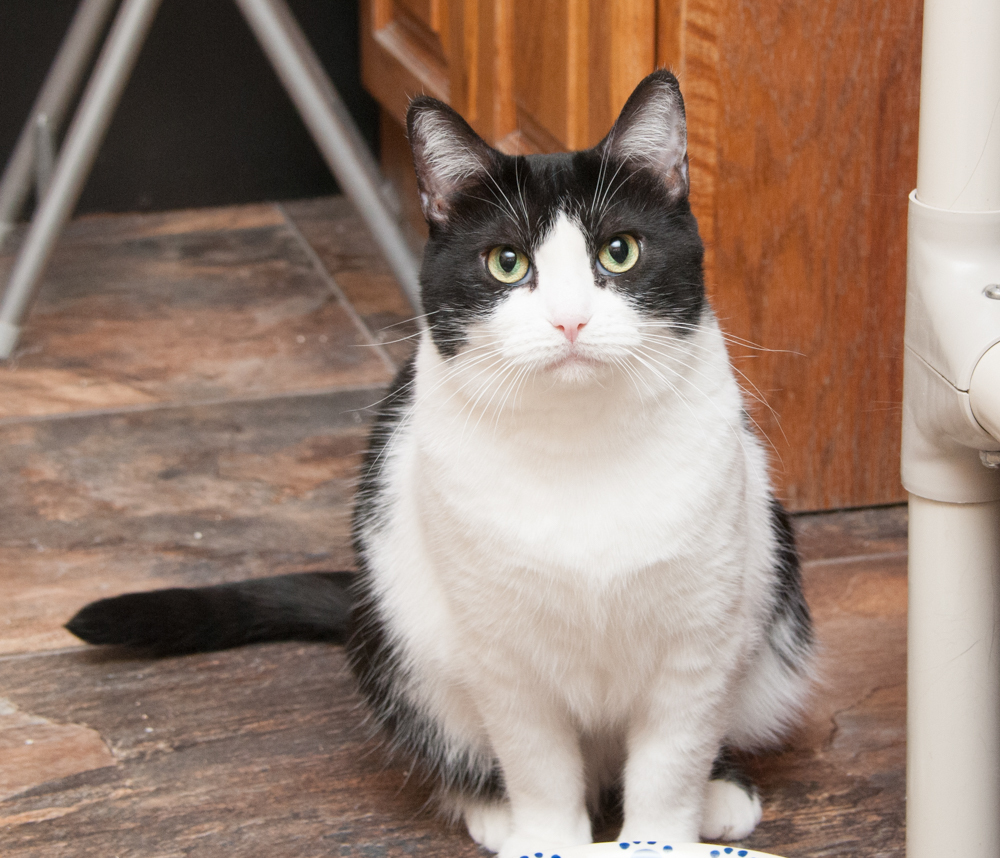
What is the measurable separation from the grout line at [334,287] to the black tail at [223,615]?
26.9 inches

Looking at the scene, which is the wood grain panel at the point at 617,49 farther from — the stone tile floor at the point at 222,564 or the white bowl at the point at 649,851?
the white bowl at the point at 649,851

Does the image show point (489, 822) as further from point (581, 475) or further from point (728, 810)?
point (581, 475)

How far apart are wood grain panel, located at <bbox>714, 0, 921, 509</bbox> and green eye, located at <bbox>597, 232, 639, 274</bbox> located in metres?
0.57

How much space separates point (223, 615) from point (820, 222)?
0.87 meters

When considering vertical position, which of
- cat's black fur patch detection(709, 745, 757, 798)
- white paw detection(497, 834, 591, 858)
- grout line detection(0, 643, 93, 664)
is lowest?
grout line detection(0, 643, 93, 664)

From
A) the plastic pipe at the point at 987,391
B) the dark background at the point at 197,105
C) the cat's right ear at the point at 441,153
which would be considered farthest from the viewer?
the dark background at the point at 197,105

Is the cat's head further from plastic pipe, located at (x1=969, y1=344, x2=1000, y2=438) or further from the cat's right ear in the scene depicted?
plastic pipe, located at (x1=969, y1=344, x2=1000, y2=438)

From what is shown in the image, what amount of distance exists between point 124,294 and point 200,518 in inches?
34.0

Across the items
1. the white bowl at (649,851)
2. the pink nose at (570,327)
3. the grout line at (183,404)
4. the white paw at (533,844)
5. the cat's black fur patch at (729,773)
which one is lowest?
the cat's black fur patch at (729,773)

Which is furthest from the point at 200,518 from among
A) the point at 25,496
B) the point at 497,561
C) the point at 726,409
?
the point at 726,409

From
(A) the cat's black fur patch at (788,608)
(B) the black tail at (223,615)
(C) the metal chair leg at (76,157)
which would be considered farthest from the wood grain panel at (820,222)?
(C) the metal chair leg at (76,157)

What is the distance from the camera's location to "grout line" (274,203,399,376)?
2.16 meters

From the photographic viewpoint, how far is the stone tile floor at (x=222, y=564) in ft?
3.81

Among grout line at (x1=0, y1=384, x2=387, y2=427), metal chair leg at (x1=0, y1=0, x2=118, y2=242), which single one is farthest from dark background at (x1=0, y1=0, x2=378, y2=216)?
grout line at (x1=0, y1=384, x2=387, y2=427)
